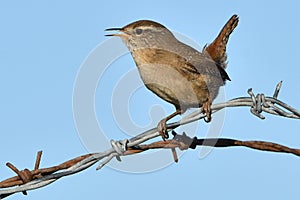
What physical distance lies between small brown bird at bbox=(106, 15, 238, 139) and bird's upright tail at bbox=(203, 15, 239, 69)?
0.16 m

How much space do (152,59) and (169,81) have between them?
1.11 ft

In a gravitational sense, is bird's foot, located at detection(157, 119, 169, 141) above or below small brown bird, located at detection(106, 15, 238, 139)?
below

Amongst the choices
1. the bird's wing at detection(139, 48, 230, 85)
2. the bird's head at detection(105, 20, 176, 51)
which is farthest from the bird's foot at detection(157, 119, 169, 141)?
the bird's head at detection(105, 20, 176, 51)

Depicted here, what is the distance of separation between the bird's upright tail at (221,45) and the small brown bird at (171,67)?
165mm

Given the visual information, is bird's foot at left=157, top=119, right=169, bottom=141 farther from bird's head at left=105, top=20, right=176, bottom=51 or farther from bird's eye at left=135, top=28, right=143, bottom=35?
bird's eye at left=135, top=28, right=143, bottom=35

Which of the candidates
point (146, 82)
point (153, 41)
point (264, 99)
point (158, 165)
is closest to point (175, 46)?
point (153, 41)

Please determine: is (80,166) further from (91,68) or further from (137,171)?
(91,68)

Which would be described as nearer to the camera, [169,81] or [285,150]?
[285,150]

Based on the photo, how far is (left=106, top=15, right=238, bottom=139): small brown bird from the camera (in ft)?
12.4

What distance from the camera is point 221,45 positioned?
4.78 meters

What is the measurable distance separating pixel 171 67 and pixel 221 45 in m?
1.07

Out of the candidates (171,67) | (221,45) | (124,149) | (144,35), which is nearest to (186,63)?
(171,67)

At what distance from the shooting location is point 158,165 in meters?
3.38

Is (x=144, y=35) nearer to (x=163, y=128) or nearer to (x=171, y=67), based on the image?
(x=171, y=67)
